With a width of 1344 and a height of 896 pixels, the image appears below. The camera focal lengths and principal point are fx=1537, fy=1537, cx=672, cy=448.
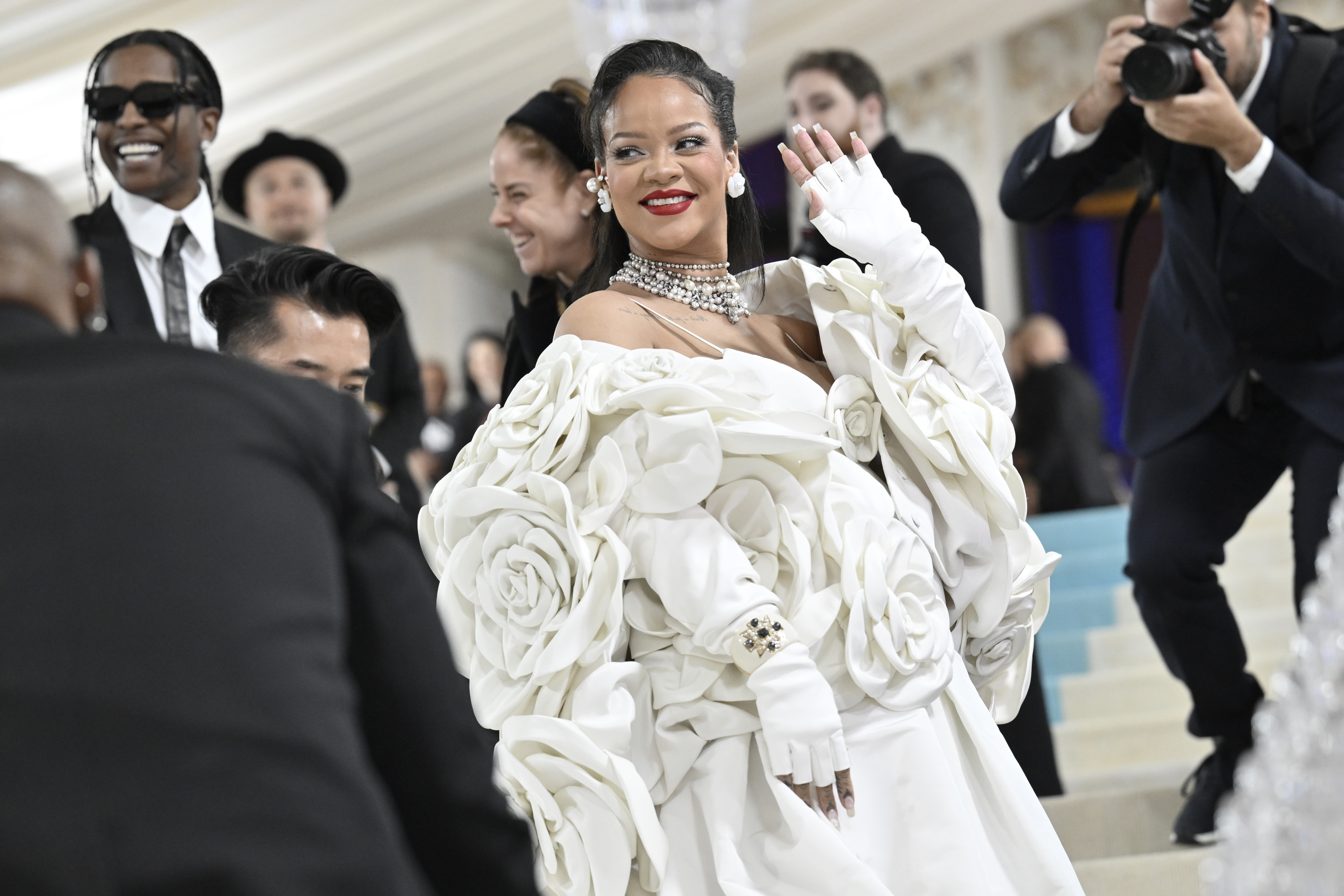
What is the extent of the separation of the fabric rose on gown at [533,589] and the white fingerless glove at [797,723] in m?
0.26

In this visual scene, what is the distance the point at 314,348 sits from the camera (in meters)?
2.57

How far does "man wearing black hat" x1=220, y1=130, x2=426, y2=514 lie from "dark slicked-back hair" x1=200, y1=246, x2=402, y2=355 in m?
1.57

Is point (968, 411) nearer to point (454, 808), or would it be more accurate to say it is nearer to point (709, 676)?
point (709, 676)

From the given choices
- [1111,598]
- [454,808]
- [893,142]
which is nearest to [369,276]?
[454,808]

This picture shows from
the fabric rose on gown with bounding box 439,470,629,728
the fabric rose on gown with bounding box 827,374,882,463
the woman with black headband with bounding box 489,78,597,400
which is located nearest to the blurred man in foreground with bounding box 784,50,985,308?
the woman with black headband with bounding box 489,78,597,400

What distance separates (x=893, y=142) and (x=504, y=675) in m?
2.14

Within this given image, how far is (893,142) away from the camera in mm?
4074

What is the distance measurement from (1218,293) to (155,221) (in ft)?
8.24

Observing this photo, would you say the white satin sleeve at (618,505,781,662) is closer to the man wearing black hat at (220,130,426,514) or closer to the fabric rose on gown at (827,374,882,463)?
the fabric rose on gown at (827,374,882,463)

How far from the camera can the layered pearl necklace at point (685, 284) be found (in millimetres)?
2779

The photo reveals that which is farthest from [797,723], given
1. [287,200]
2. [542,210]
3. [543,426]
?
[287,200]

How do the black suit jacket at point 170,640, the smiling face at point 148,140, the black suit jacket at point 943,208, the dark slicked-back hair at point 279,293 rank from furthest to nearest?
the black suit jacket at point 943,208, the smiling face at point 148,140, the dark slicked-back hair at point 279,293, the black suit jacket at point 170,640

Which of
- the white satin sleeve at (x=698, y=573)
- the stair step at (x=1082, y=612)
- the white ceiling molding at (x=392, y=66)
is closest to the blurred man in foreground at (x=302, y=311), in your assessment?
the white satin sleeve at (x=698, y=573)

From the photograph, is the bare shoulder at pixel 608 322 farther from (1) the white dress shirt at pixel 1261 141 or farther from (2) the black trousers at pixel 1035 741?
(2) the black trousers at pixel 1035 741
